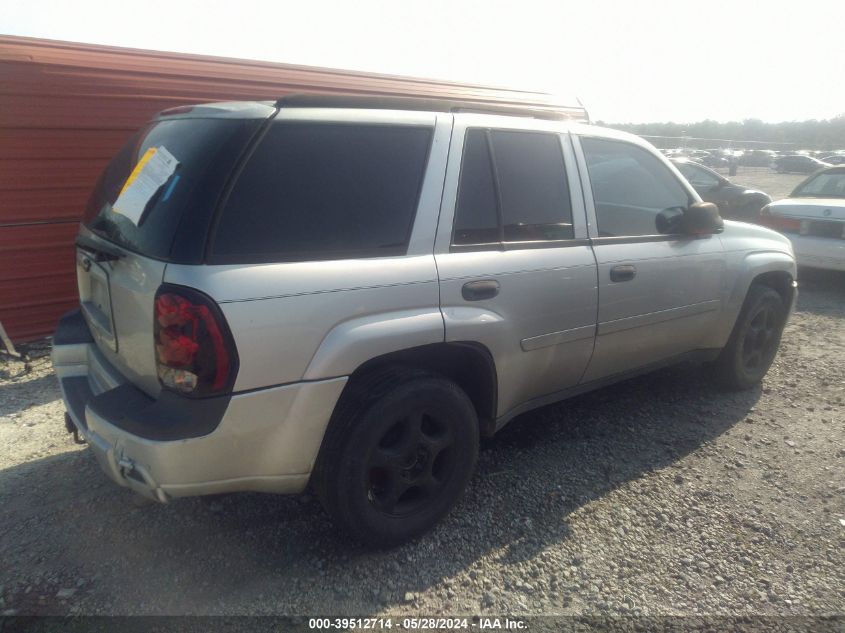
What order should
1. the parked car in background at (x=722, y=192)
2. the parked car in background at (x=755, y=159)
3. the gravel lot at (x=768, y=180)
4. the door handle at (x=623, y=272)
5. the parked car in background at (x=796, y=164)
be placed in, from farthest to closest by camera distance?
the parked car in background at (x=755, y=159) → the parked car in background at (x=796, y=164) → the gravel lot at (x=768, y=180) → the parked car in background at (x=722, y=192) → the door handle at (x=623, y=272)

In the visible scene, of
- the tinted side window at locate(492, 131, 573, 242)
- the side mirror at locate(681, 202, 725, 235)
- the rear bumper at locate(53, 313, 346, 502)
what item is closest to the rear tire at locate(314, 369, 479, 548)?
the rear bumper at locate(53, 313, 346, 502)

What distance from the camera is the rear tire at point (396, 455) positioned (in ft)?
8.18

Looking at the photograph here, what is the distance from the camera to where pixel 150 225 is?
236 cm

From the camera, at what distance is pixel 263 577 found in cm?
259

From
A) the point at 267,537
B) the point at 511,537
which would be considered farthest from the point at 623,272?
the point at 267,537

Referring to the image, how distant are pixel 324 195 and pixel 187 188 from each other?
0.50m

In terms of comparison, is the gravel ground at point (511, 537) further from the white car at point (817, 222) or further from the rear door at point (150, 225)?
the white car at point (817, 222)

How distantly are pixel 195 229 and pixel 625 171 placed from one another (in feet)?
8.62

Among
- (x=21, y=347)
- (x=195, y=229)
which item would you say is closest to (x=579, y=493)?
(x=195, y=229)

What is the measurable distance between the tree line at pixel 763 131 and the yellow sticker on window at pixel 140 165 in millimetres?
54174

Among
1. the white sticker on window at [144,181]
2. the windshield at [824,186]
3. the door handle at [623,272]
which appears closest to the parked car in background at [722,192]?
the windshield at [824,186]

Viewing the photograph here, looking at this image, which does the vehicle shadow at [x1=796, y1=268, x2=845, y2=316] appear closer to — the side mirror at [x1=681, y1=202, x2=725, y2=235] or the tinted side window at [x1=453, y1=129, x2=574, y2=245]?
the side mirror at [x1=681, y1=202, x2=725, y2=235]

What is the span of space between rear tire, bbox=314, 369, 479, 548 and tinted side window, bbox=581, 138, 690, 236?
1387 millimetres

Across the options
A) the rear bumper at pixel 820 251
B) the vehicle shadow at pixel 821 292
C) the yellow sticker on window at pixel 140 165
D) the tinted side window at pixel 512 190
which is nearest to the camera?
the yellow sticker on window at pixel 140 165
